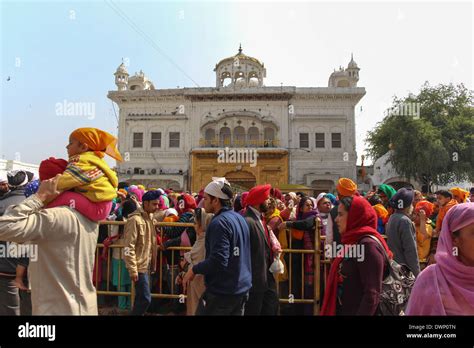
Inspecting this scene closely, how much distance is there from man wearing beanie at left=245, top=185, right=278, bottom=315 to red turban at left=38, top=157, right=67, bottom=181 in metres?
1.91

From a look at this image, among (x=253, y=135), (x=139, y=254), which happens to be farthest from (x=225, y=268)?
(x=253, y=135)

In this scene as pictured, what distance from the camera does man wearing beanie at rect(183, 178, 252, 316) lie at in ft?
9.11

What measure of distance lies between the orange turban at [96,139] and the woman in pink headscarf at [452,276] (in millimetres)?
2495

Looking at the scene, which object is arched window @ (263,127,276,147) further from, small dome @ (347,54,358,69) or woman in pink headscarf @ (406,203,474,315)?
woman in pink headscarf @ (406,203,474,315)

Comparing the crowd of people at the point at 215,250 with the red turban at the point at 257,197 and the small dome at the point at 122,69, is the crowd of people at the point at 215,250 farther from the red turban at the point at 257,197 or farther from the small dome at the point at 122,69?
the small dome at the point at 122,69

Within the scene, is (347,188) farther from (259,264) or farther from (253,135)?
(253,135)

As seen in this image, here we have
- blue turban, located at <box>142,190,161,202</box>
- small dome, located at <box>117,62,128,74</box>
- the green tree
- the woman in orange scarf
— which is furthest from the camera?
small dome, located at <box>117,62,128,74</box>

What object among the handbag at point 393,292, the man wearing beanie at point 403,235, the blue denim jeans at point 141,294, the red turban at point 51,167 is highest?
the red turban at point 51,167

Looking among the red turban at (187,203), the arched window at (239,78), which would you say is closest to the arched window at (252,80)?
the arched window at (239,78)

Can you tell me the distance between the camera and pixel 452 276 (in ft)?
6.15

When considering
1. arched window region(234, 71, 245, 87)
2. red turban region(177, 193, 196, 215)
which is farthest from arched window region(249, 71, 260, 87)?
red turban region(177, 193, 196, 215)

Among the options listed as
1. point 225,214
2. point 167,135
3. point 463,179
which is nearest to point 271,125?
point 167,135

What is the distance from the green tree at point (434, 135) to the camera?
66.0 ft

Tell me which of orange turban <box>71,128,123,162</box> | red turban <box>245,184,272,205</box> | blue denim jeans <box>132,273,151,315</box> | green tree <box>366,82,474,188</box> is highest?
Answer: green tree <box>366,82,474,188</box>
